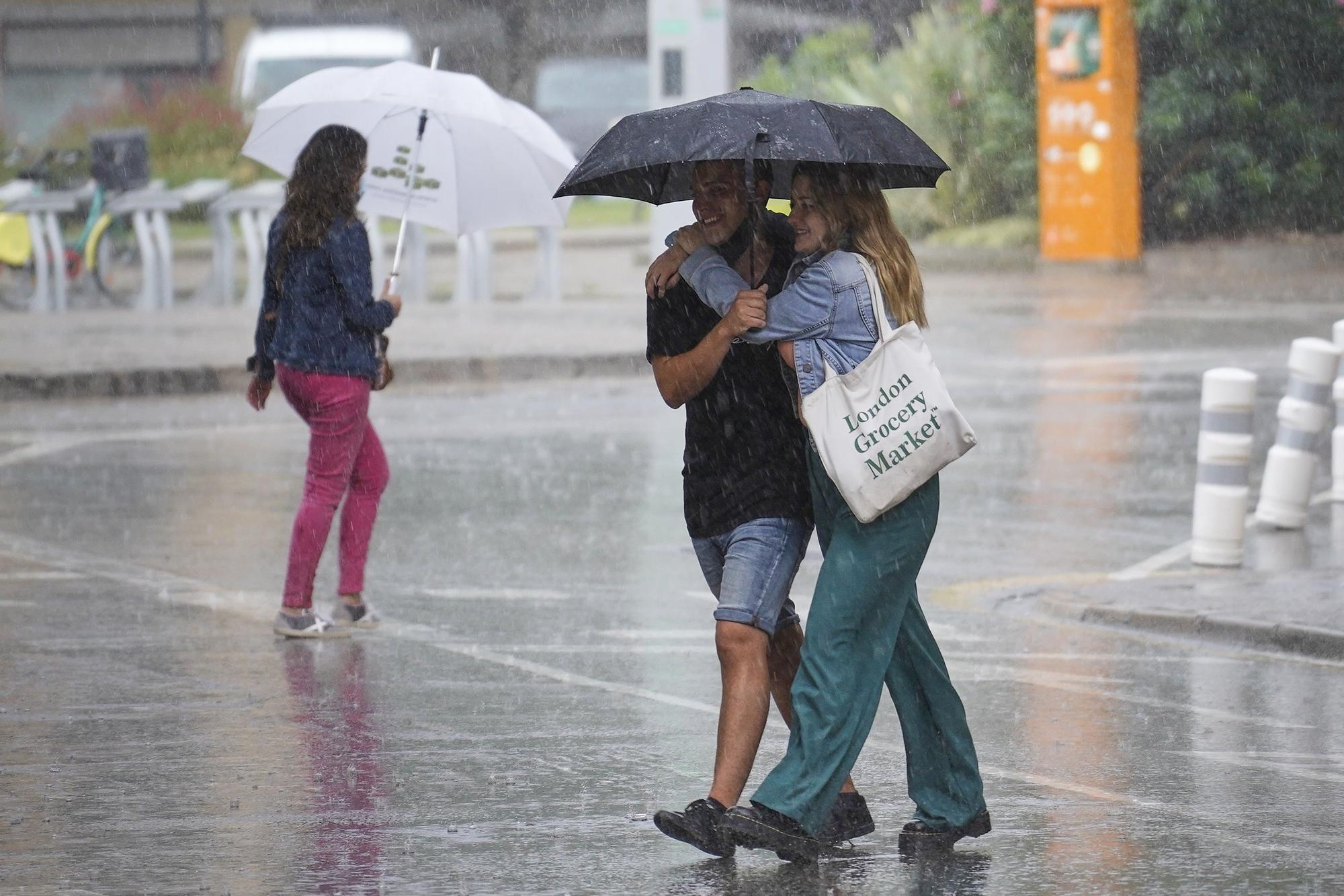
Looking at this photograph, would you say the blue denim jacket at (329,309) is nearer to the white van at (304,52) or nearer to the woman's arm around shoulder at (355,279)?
the woman's arm around shoulder at (355,279)

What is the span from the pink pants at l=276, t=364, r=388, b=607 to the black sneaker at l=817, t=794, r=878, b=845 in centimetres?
342

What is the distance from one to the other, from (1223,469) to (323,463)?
406 cm

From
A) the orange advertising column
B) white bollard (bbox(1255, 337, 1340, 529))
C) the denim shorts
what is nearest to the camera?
the denim shorts

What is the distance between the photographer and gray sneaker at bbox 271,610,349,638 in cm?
902

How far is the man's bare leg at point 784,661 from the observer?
612 cm

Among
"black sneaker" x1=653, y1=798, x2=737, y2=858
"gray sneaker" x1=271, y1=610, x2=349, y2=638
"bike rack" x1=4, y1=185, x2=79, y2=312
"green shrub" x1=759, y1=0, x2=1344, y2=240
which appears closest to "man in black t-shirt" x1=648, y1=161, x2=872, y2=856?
"black sneaker" x1=653, y1=798, x2=737, y2=858

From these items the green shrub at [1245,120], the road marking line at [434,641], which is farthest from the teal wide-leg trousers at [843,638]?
the green shrub at [1245,120]

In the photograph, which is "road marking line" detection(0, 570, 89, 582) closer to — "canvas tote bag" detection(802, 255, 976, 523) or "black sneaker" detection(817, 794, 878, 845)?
"black sneaker" detection(817, 794, 878, 845)

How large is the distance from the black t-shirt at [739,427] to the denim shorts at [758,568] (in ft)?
0.10

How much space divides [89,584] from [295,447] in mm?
5088

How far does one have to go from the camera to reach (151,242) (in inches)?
1041

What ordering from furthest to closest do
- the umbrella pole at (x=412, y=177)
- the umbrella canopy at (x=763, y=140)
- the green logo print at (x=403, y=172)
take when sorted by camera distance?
1. the green logo print at (x=403, y=172)
2. the umbrella pole at (x=412, y=177)
3. the umbrella canopy at (x=763, y=140)

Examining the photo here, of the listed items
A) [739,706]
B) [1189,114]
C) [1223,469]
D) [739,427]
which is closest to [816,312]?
[739,427]

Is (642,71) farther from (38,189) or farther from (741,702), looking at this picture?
(741,702)
